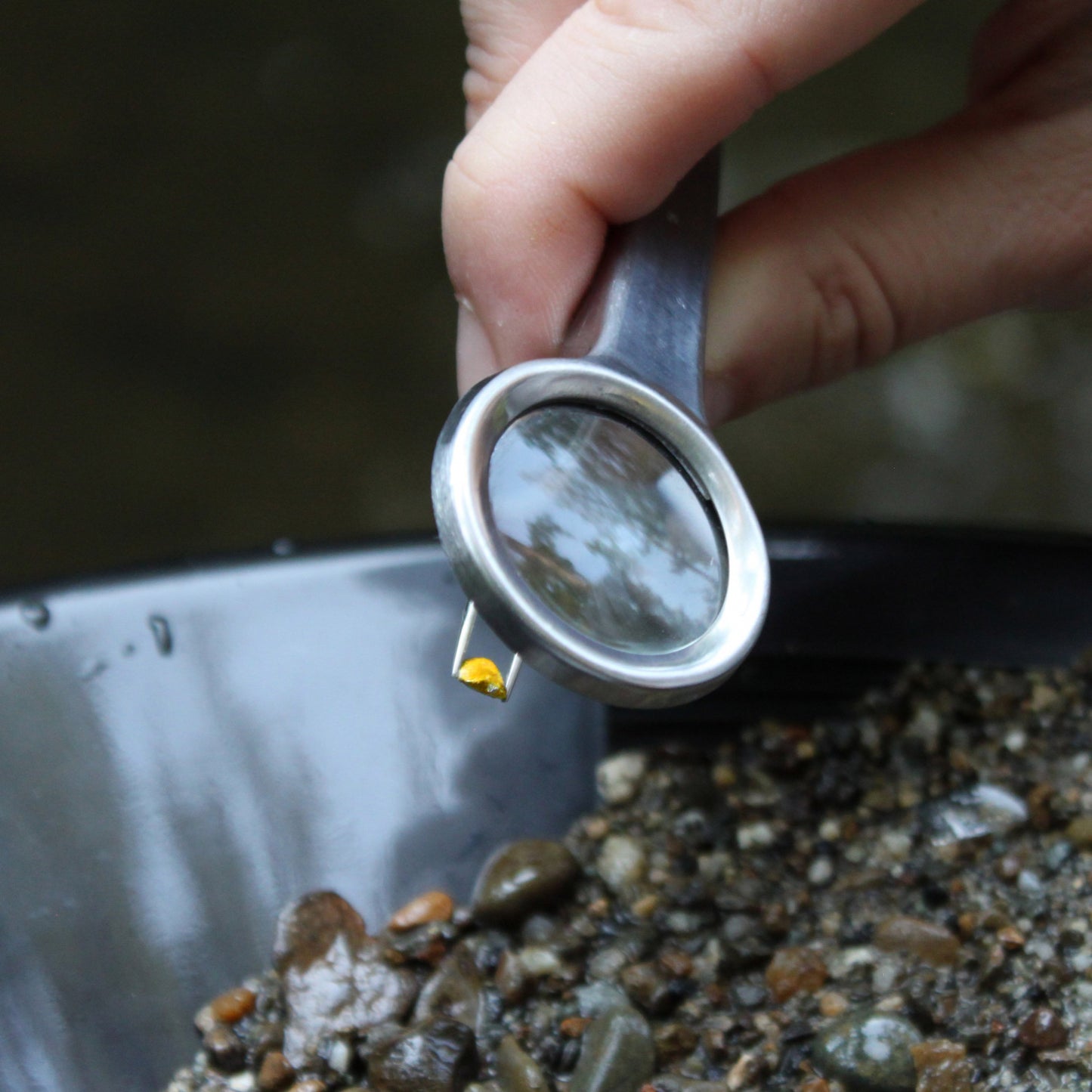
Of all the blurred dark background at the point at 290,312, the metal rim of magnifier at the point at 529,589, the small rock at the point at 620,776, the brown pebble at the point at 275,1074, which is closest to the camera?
the metal rim of magnifier at the point at 529,589

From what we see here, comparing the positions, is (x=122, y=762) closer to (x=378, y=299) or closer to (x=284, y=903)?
(x=284, y=903)

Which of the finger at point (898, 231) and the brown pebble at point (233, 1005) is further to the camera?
the finger at point (898, 231)

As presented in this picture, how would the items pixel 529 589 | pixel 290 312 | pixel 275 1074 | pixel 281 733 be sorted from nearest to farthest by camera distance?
pixel 529 589
pixel 275 1074
pixel 281 733
pixel 290 312

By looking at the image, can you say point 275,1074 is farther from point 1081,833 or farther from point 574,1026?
point 1081,833

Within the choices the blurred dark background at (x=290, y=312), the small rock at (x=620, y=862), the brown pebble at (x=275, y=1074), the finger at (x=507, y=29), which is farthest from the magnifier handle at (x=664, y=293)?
the blurred dark background at (x=290, y=312)

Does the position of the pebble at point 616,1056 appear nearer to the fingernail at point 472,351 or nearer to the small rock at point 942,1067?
the small rock at point 942,1067

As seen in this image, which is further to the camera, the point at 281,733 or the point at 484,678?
the point at 281,733

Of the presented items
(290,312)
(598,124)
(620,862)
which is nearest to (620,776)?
(620,862)
